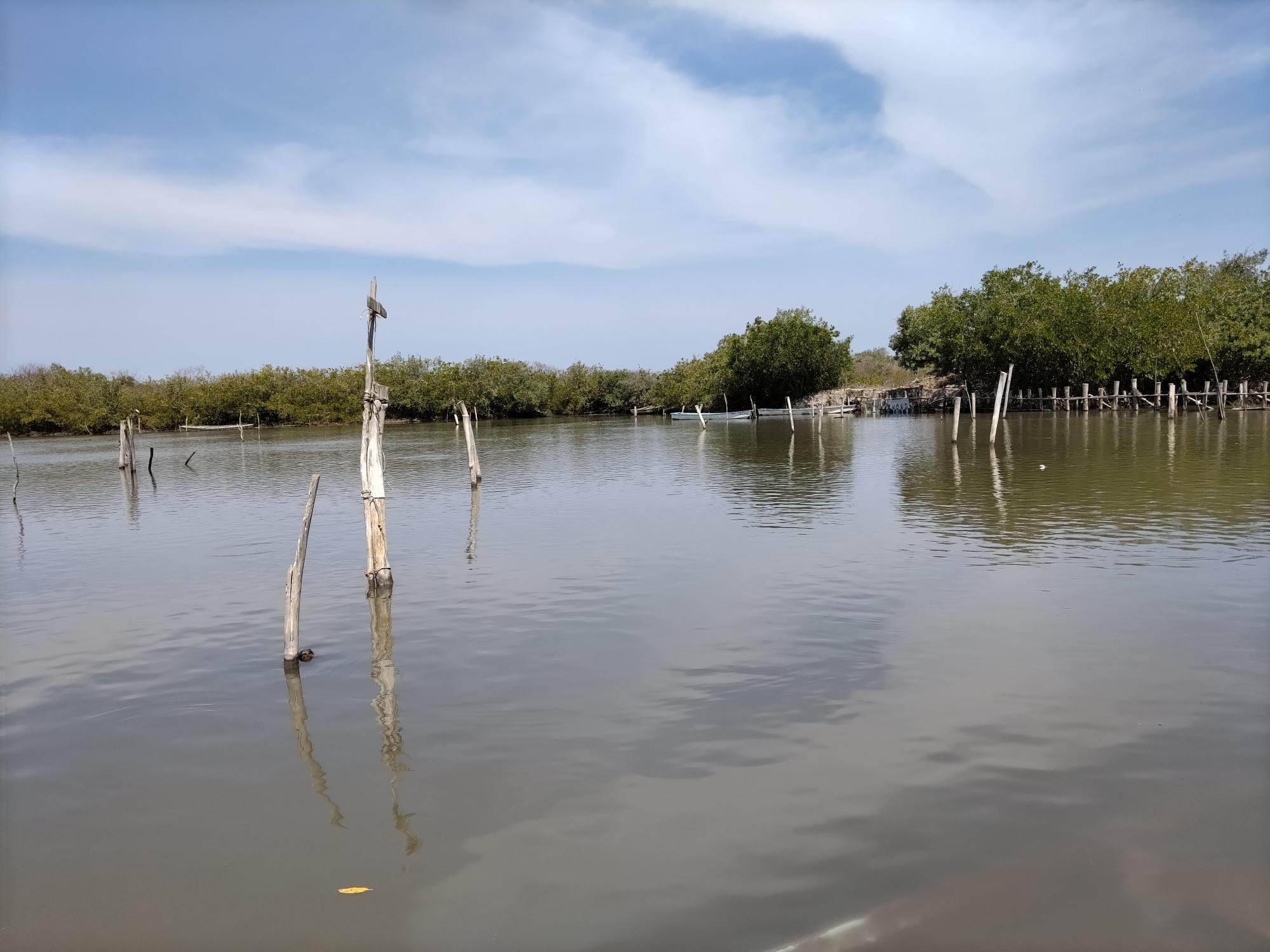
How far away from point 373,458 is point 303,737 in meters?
5.83

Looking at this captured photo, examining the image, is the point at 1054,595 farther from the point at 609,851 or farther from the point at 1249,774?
the point at 609,851

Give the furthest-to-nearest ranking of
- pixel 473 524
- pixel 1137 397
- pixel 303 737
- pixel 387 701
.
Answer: pixel 1137 397 < pixel 473 524 < pixel 387 701 < pixel 303 737

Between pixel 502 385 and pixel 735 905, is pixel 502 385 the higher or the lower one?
the higher one

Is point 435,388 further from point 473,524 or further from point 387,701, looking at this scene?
point 387,701

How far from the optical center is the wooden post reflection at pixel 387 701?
22.0ft

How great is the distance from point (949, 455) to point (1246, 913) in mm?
30563

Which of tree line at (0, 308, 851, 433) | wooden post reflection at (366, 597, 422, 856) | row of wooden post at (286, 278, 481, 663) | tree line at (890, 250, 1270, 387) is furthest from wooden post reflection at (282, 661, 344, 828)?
tree line at (0, 308, 851, 433)

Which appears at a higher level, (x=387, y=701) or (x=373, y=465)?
(x=373, y=465)

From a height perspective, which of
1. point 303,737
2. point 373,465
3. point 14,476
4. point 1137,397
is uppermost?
point 1137,397

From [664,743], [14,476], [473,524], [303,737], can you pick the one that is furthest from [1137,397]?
[14,476]


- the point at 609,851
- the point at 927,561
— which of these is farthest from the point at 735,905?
the point at 927,561

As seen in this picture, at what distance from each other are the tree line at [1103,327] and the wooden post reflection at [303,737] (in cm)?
5751

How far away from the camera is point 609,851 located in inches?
240

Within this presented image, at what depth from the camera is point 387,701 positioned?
30.3 feet
